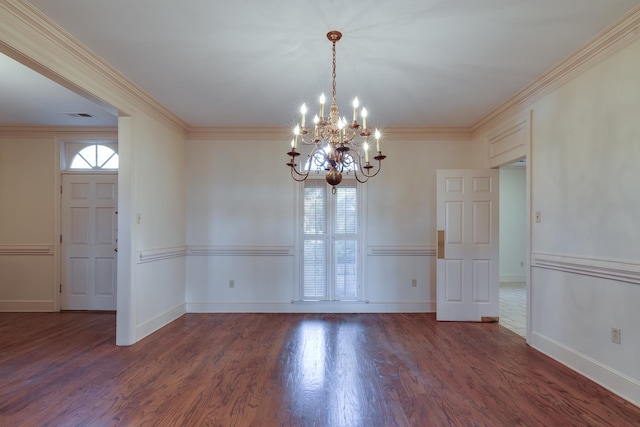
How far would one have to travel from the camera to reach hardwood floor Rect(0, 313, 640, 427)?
2199mm

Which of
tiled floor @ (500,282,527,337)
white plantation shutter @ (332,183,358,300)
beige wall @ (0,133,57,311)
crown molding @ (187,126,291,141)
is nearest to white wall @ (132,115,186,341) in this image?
crown molding @ (187,126,291,141)

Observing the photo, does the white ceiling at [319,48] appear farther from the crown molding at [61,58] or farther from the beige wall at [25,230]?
the beige wall at [25,230]

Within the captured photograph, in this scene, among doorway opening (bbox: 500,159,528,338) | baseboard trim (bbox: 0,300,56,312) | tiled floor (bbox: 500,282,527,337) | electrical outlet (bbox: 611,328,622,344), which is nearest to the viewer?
electrical outlet (bbox: 611,328,622,344)

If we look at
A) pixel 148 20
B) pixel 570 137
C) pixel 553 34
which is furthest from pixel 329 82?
pixel 570 137

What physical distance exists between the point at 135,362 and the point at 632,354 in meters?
3.88

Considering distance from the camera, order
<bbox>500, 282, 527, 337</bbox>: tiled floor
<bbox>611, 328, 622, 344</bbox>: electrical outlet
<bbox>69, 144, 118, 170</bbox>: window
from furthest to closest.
→ <bbox>69, 144, 118, 170</bbox>: window
<bbox>500, 282, 527, 337</bbox>: tiled floor
<bbox>611, 328, 622, 344</bbox>: electrical outlet

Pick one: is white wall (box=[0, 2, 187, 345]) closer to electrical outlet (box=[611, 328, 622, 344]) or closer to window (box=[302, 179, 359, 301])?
window (box=[302, 179, 359, 301])

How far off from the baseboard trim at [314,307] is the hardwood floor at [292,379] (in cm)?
66

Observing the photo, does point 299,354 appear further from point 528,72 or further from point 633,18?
point 633,18

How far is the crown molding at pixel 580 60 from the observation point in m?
2.34

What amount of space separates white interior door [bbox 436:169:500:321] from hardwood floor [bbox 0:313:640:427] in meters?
0.41

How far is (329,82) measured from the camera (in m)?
3.36

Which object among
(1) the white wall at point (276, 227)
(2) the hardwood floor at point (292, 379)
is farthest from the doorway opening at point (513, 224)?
(2) the hardwood floor at point (292, 379)

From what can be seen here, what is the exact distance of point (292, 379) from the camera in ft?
8.95
